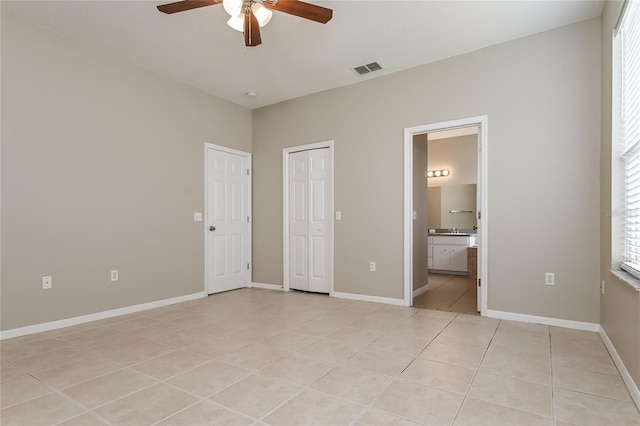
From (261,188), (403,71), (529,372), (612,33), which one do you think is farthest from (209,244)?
(612,33)

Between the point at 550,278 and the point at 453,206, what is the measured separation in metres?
3.95

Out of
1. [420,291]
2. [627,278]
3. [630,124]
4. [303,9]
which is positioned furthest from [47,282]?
[630,124]

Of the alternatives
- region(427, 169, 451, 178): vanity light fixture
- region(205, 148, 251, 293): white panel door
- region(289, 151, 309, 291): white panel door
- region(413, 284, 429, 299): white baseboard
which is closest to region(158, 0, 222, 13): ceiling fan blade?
region(205, 148, 251, 293): white panel door

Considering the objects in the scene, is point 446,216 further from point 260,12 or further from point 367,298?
point 260,12

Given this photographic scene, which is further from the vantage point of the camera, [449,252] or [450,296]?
[449,252]

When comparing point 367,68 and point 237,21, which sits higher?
point 367,68

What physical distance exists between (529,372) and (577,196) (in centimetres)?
181

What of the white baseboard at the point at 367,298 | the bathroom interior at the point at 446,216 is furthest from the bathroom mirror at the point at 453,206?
the white baseboard at the point at 367,298

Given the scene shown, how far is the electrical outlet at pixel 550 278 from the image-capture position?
3.26m

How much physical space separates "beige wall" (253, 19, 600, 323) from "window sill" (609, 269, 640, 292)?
0.69 m

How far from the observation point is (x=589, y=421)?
1.69m

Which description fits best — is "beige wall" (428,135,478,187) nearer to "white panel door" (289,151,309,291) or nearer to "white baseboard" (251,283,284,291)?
"white panel door" (289,151,309,291)

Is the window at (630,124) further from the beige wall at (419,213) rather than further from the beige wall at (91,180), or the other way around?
the beige wall at (91,180)

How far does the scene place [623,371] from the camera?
2141 mm
